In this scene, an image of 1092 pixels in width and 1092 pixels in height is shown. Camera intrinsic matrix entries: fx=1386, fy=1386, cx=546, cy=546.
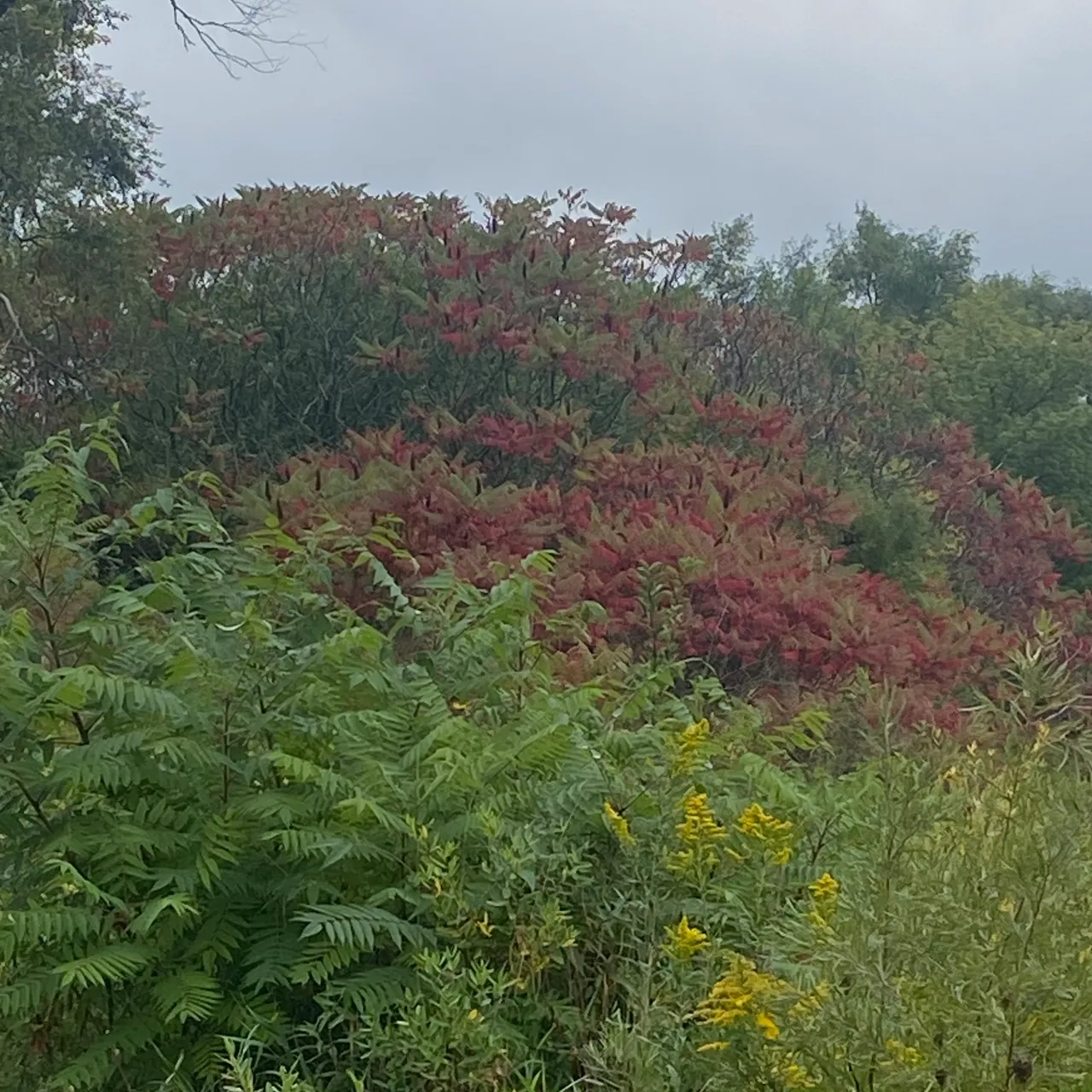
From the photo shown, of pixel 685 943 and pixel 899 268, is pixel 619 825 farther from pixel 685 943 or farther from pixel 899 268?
pixel 899 268

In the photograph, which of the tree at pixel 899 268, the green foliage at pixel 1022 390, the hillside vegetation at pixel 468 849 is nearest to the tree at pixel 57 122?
the hillside vegetation at pixel 468 849

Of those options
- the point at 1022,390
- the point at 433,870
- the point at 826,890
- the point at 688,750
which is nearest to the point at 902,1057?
the point at 826,890

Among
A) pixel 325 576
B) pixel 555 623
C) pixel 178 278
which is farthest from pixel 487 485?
pixel 325 576

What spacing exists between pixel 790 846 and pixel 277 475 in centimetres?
888

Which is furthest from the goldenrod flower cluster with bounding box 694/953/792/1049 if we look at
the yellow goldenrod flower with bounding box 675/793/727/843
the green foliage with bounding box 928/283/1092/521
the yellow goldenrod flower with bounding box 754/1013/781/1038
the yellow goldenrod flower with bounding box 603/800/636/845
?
the green foliage with bounding box 928/283/1092/521

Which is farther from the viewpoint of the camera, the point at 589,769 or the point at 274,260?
the point at 274,260

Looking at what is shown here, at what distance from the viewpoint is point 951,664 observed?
841 centimetres

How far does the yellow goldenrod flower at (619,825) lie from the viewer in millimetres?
2732

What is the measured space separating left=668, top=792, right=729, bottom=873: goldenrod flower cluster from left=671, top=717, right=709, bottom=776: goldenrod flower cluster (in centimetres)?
13

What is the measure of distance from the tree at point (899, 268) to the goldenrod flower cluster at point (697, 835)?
27.5 m

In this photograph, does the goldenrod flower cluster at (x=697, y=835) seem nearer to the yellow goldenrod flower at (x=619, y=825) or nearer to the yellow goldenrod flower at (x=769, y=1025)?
the yellow goldenrod flower at (x=619, y=825)

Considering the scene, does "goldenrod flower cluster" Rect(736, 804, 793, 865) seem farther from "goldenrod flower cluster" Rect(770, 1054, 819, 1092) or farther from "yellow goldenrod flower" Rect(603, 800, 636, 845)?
"goldenrod flower cluster" Rect(770, 1054, 819, 1092)

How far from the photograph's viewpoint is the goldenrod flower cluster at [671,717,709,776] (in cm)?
284

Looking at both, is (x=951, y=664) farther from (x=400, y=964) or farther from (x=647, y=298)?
(x=400, y=964)
